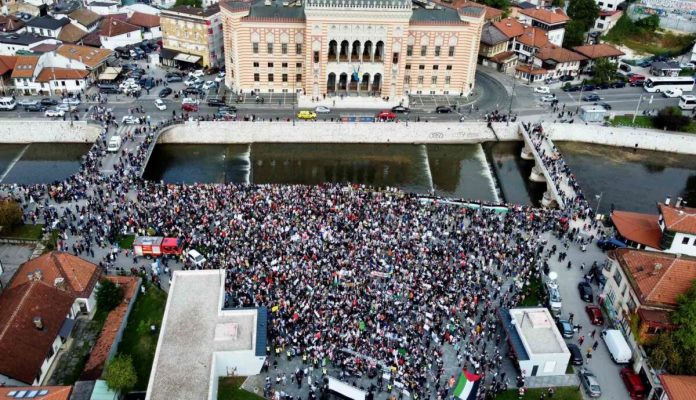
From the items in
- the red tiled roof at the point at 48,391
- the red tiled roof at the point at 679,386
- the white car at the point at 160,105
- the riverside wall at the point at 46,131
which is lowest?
the riverside wall at the point at 46,131

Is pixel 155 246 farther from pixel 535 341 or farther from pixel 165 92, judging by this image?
pixel 165 92

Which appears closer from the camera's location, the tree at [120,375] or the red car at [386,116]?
the tree at [120,375]

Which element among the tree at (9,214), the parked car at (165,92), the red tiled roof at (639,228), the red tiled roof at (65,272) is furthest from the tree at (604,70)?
the tree at (9,214)

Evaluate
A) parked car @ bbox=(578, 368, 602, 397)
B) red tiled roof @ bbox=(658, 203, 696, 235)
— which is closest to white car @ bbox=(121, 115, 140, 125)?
parked car @ bbox=(578, 368, 602, 397)

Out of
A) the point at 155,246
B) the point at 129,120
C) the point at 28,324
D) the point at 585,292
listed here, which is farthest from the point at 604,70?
the point at 28,324

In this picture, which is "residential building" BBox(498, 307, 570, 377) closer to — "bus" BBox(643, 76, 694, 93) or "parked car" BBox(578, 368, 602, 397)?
"parked car" BBox(578, 368, 602, 397)

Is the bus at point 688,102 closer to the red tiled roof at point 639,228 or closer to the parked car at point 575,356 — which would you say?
the red tiled roof at point 639,228
